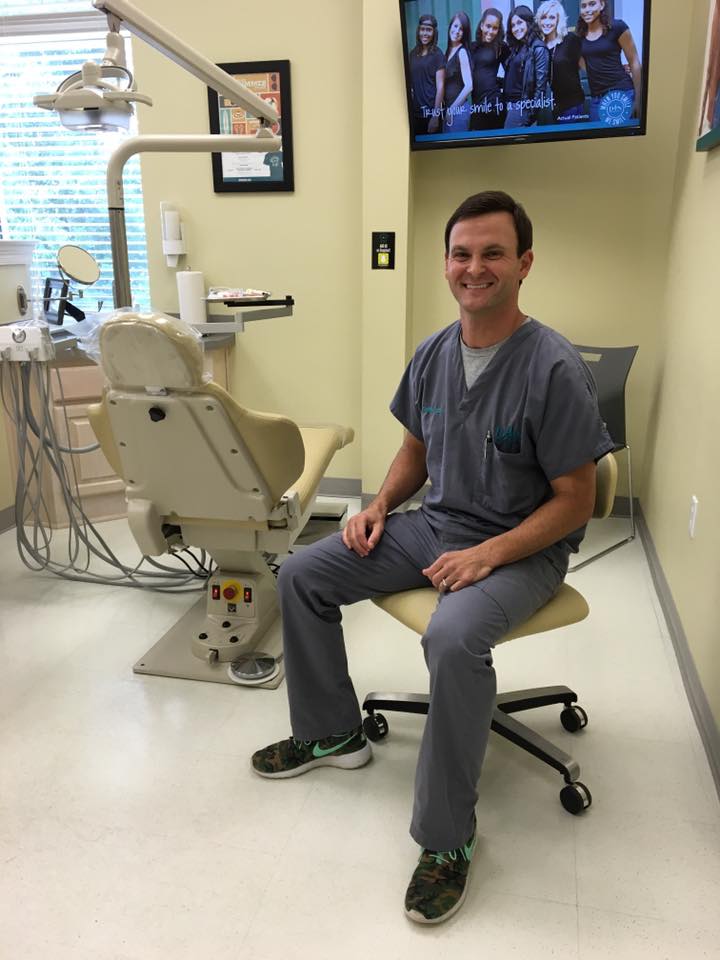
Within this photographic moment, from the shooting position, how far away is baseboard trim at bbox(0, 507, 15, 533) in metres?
3.13

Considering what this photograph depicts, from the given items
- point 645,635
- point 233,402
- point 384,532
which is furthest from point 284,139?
point 645,635

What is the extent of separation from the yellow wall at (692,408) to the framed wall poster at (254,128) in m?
1.60

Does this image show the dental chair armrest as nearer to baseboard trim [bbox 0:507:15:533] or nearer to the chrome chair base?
the chrome chair base

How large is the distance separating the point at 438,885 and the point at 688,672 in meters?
1.00

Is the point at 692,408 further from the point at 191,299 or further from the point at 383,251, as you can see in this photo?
the point at 191,299

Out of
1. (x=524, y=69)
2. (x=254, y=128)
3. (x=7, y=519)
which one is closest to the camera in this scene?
(x=524, y=69)

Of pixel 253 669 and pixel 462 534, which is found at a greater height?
pixel 462 534

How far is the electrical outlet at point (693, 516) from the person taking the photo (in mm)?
2039

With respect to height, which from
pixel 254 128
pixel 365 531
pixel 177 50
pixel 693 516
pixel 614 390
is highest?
pixel 254 128

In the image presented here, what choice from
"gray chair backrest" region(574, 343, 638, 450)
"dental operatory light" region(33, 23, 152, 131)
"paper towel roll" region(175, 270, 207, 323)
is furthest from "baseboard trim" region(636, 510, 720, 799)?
"dental operatory light" region(33, 23, 152, 131)

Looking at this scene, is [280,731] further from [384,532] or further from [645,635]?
[645,635]

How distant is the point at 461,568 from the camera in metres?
1.41

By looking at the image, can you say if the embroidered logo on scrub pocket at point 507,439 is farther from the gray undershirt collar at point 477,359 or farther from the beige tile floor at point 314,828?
the beige tile floor at point 314,828

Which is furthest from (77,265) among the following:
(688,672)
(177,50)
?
(688,672)
